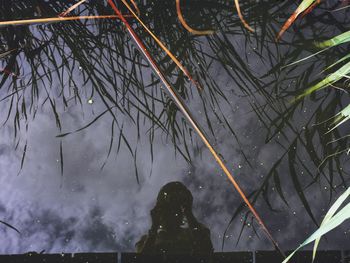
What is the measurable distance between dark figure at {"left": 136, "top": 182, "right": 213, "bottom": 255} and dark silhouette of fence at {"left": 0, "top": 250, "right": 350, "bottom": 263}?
0.05ft

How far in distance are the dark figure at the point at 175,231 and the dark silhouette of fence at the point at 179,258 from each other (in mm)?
17

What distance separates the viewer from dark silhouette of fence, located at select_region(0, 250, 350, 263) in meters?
0.94

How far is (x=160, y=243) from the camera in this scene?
37.3 inches

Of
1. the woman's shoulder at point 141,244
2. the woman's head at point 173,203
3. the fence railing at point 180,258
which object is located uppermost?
the woman's head at point 173,203

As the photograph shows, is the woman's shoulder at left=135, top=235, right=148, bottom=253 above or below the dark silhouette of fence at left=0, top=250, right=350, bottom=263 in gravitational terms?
above

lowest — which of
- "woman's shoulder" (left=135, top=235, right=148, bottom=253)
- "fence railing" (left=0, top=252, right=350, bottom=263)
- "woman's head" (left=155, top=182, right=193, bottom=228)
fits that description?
"fence railing" (left=0, top=252, right=350, bottom=263)

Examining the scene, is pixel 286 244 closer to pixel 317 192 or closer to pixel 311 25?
pixel 317 192

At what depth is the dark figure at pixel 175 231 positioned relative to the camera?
3.11 ft

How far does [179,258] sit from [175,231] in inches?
2.6

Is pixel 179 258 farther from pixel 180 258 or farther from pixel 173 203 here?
pixel 173 203

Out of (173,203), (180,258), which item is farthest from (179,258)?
(173,203)

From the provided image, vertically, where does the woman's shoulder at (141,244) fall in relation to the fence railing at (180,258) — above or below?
above

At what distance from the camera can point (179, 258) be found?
3.12 ft

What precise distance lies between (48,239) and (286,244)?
1.93 feet
